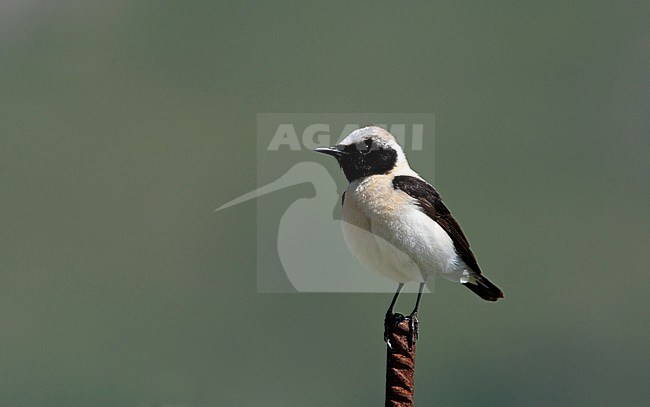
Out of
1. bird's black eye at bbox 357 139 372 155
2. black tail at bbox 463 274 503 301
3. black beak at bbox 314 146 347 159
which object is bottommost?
black tail at bbox 463 274 503 301

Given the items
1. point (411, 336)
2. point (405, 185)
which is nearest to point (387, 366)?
point (411, 336)

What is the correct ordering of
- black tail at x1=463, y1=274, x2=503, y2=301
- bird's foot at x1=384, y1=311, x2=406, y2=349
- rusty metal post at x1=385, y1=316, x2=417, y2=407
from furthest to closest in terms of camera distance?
black tail at x1=463, y1=274, x2=503, y2=301, bird's foot at x1=384, y1=311, x2=406, y2=349, rusty metal post at x1=385, y1=316, x2=417, y2=407

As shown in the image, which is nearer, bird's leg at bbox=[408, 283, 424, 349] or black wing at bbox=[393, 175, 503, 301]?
bird's leg at bbox=[408, 283, 424, 349]

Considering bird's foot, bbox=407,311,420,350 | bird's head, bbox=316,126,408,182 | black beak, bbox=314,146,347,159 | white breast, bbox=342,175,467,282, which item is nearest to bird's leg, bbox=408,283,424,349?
bird's foot, bbox=407,311,420,350

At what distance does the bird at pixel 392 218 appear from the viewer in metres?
4.38

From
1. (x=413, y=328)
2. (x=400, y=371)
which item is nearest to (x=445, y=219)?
(x=413, y=328)

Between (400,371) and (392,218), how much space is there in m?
0.70

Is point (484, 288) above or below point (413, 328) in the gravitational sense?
above

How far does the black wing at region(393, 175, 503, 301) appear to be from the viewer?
4.51 m

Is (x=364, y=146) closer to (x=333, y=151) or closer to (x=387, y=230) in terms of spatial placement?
(x=333, y=151)

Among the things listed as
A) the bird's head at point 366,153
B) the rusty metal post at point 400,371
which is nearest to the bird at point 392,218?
the bird's head at point 366,153

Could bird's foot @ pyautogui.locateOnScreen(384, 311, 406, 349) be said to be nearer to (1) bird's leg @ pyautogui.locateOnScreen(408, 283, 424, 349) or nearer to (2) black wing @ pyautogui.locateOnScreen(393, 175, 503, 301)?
(1) bird's leg @ pyautogui.locateOnScreen(408, 283, 424, 349)

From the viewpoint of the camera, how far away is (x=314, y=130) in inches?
193

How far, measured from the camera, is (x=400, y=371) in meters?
4.04
